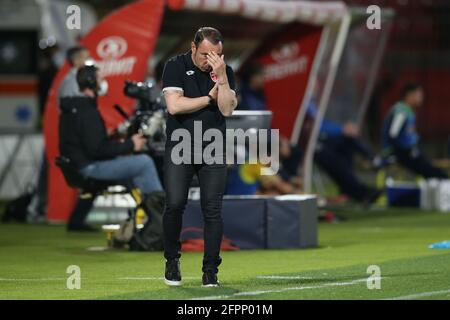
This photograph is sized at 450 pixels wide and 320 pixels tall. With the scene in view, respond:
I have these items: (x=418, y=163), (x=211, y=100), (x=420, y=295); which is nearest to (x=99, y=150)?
(x=211, y=100)

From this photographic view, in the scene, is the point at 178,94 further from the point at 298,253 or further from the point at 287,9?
the point at 287,9

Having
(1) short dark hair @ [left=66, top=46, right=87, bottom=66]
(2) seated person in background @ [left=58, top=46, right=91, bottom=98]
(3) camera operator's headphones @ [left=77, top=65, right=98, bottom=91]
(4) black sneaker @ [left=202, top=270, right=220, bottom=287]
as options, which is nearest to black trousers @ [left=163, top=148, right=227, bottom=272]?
(4) black sneaker @ [left=202, top=270, right=220, bottom=287]

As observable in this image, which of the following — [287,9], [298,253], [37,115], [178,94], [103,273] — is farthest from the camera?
[37,115]

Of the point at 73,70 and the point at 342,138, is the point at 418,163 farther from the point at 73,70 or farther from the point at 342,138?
the point at 73,70

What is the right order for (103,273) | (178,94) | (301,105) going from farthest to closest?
(301,105) → (103,273) → (178,94)

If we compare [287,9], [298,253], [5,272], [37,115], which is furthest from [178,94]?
[37,115]

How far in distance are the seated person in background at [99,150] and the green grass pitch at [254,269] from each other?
32.7 inches

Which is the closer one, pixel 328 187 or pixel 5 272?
pixel 5 272

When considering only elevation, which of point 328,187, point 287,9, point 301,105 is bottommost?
point 328,187

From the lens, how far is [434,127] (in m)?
26.7

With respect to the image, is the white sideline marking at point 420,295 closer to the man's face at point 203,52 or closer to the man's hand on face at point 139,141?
the man's face at point 203,52

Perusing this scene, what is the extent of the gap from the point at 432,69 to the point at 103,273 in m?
15.6

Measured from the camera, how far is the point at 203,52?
966 cm

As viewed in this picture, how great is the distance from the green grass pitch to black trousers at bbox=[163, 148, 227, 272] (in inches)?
10.9
